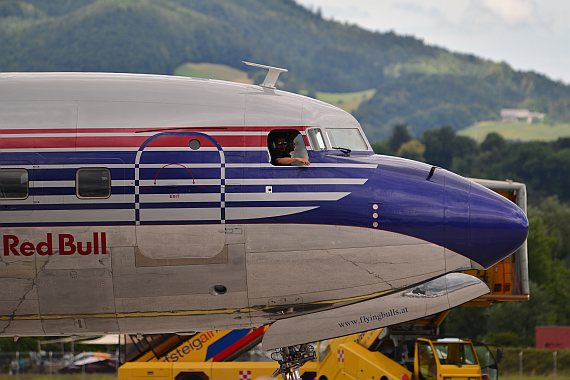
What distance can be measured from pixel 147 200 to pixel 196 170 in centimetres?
74

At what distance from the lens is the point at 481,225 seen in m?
17.1

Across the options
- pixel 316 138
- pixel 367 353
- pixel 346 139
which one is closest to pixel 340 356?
pixel 367 353

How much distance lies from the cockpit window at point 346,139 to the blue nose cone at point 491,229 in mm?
1650

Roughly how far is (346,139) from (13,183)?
4.46 metres

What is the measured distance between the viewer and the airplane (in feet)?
55.4

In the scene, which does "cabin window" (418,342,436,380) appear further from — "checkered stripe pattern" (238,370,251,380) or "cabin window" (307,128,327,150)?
"cabin window" (307,128,327,150)

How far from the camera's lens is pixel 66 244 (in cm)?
1688

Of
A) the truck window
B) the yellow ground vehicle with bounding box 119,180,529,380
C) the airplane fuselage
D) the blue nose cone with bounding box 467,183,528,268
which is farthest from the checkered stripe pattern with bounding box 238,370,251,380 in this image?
the blue nose cone with bounding box 467,183,528,268

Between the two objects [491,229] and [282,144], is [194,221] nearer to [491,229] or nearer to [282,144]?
[282,144]

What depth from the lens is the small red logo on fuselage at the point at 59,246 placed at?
664 inches

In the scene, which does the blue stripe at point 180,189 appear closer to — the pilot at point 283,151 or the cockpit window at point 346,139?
the pilot at point 283,151

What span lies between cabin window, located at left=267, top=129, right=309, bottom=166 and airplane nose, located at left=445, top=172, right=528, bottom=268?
1.97 metres

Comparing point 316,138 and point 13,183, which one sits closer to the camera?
point 13,183

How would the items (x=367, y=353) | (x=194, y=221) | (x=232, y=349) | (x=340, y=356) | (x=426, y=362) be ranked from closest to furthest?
(x=194, y=221)
(x=426, y=362)
(x=367, y=353)
(x=340, y=356)
(x=232, y=349)
